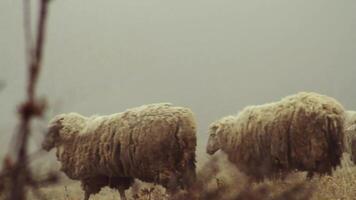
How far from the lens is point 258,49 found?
4034 cm

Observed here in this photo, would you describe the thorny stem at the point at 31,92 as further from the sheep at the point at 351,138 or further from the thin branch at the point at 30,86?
the sheep at the point at 351,138

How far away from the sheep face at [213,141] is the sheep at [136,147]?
163 centimetres

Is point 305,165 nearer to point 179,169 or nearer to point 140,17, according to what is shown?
point 179,169

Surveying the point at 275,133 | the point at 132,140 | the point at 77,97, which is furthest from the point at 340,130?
the point at 77,97

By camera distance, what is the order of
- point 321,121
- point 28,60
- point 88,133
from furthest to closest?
point 88,133 < point 321,121 < point 28,60

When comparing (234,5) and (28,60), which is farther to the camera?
(234,5)

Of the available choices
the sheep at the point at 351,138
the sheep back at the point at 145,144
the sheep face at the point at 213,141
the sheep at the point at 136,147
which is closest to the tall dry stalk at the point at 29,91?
the sheep at the point at 136,147

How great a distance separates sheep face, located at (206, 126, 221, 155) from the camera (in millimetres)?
8814

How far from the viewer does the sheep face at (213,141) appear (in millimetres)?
8814

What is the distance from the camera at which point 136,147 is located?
7.07m

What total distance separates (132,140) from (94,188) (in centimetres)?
138

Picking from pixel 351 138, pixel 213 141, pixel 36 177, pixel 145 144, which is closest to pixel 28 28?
pixel 36 177

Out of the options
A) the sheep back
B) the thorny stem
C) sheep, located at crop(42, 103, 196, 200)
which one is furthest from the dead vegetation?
the sheep back

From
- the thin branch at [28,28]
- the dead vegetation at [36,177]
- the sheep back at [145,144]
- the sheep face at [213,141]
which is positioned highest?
the thin branch at [28,28]
